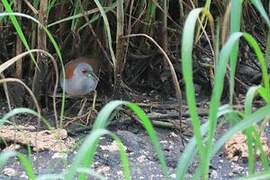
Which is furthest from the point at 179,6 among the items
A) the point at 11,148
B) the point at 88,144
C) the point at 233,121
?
the point at 88,144

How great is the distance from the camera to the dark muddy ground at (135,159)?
249 cm

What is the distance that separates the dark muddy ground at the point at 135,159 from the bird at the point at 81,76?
0.21 m

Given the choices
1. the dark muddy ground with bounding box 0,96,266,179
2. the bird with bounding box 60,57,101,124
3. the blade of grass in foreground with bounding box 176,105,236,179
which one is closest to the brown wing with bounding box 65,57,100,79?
the bird with bounding box 60,57,101,124

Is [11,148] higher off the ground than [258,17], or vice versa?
[258,17]

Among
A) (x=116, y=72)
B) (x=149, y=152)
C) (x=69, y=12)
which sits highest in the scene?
(x=69, y=12)

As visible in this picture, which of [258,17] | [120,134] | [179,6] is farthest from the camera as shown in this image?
[258,17]

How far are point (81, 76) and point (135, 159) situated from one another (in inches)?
20.6

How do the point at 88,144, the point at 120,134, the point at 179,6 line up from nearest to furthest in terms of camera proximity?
the point at 88,144 < the point at 120,134 < the point at 179,6

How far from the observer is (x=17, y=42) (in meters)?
2.92

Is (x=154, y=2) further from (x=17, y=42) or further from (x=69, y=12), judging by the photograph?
(x=17, y=42)

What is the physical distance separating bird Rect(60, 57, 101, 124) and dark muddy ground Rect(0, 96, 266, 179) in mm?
207

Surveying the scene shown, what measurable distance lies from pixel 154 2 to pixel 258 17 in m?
0.77

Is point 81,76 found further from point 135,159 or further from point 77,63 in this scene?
point 135,159

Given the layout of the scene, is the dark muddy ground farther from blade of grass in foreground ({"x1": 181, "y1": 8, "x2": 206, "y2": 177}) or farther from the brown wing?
blade of grass in foreground ({"x1": 181, "y1": 8, "x2": 206, "y2": 177})
